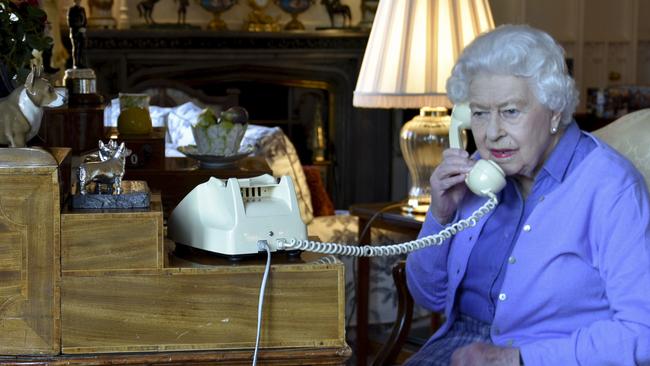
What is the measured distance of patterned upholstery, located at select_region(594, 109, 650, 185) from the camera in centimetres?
207

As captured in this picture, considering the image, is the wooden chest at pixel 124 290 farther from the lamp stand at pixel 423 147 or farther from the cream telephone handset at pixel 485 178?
the lamp stand at pixel 423 147

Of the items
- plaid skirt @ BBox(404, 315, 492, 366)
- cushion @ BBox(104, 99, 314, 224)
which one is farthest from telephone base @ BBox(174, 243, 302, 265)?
cushion @ BBox(104, 99, 314, 224)

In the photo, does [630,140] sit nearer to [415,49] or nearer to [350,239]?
[415,49]

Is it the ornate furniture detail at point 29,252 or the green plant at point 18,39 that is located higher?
the green plant at point 18,39

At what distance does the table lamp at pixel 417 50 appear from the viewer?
2977mm

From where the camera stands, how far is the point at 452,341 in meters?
2.09

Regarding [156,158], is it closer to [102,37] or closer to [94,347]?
[94,347]

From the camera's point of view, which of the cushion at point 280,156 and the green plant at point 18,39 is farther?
the cushion at point 280,156

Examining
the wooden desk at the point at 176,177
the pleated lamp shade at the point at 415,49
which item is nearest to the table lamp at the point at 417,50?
the pleated lamp shade at the point at 415,49

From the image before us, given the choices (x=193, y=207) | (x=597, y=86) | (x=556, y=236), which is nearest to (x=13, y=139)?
(x=193, y=207)

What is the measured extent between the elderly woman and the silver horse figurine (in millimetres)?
642

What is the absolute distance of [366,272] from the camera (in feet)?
10.8

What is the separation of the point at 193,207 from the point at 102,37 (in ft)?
14.9

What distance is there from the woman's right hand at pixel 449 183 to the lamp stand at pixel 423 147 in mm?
1030
